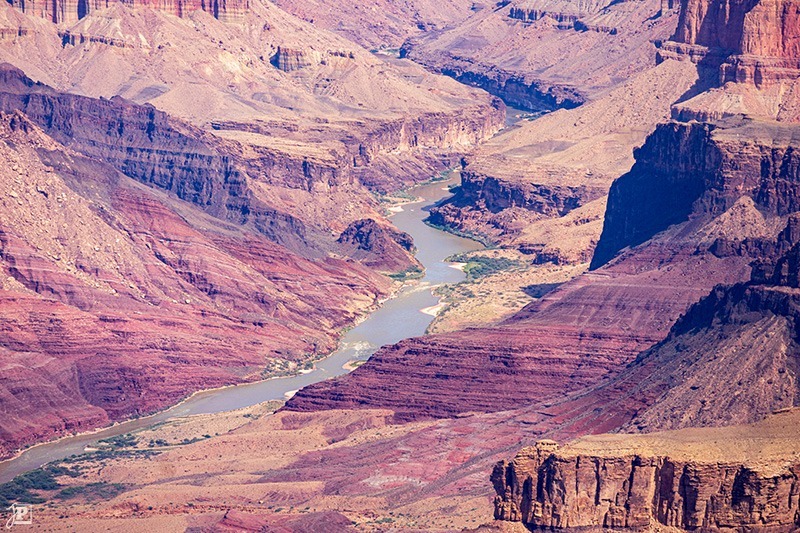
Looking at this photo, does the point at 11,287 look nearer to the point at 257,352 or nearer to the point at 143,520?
the point at 257,352

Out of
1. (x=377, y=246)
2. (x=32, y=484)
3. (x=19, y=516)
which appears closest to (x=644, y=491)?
(x=19, y=516)

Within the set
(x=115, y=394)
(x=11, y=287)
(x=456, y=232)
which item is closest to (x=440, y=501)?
(x=115, y=394)

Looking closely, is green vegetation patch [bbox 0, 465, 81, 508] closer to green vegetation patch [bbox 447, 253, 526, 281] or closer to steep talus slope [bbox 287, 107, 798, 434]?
steep talus slope [bbox 287, 107, 798, 434]

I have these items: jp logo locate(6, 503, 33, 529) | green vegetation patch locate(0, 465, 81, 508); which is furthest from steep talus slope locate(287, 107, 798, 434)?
jp logo locate(6, 503, 33, 529)

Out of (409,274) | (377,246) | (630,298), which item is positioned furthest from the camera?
(377,246)

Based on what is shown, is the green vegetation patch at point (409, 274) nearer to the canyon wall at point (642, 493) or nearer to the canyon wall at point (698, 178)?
the canyon wall at point (698, 178)

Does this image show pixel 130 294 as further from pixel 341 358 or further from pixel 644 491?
pixel 644 491
